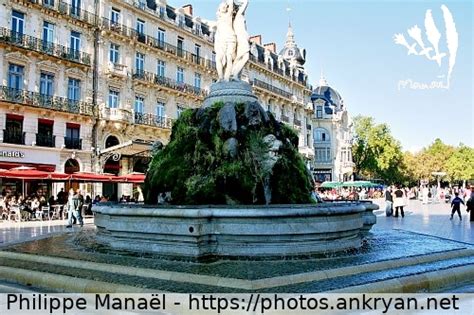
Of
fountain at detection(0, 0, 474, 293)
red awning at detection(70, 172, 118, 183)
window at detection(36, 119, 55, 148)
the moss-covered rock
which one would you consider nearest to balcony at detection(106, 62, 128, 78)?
window at detection(36, 119, 55, 148)

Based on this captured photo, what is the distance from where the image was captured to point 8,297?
17.1ft

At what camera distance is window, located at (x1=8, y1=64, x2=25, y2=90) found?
86.1 ft

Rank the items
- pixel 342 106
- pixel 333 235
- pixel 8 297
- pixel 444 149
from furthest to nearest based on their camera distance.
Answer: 1. pixel 444 149
2. pixel 342 106
3. pixel 333 235
4. pixel 8 297

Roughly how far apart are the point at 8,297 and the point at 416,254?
5.56 metres

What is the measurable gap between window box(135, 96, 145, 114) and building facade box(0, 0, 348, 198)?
0.07 m

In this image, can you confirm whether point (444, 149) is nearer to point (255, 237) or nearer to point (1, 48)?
point (1, 48)

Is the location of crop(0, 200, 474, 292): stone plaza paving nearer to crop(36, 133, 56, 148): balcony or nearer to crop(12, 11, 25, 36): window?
crop(36, 133, 56, 148): balcony

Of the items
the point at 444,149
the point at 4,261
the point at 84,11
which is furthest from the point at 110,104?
the point at 444,149

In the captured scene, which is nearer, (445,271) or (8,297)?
(8,297)

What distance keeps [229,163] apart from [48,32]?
2345 centimetres

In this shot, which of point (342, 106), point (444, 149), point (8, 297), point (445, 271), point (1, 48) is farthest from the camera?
point (444, 149)

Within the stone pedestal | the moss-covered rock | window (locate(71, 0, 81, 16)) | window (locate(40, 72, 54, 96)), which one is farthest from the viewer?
window (locate(71, 0, 81, 16))

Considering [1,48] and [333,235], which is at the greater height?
[1,48]

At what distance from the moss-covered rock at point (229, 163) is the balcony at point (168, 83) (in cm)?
2459
